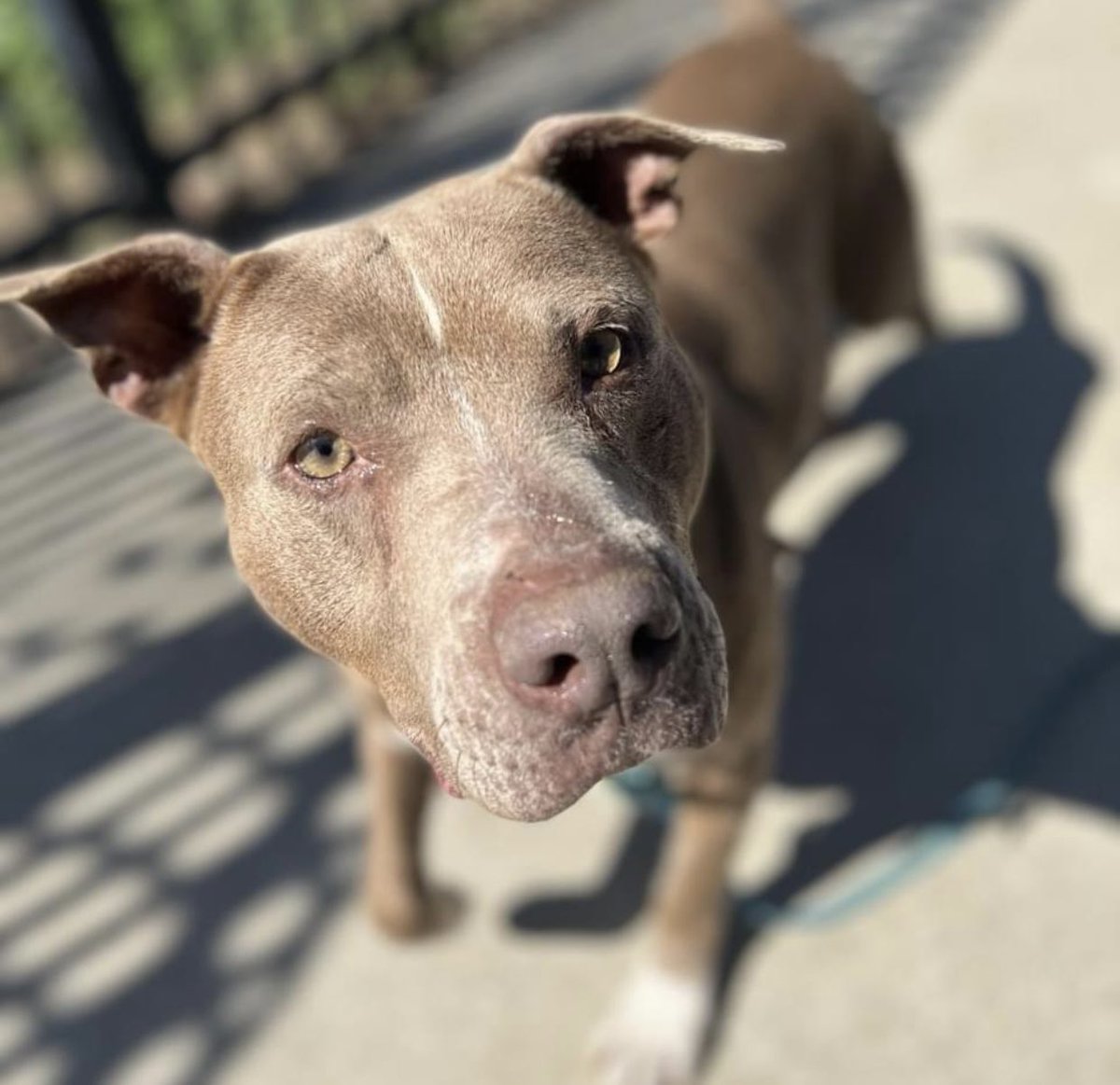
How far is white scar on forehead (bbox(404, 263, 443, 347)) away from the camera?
2.02 meters

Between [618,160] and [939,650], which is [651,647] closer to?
[618,160]

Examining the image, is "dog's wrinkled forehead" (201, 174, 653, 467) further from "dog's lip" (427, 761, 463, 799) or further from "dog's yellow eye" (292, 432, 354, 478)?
"dog's lip" (427, 761, 463, 799)

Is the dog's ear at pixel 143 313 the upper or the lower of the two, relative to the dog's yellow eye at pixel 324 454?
upper

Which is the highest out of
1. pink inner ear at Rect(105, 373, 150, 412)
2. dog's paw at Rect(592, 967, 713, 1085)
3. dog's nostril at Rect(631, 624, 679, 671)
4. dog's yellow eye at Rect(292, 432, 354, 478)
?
pink inner ear at Rect(105, 373, 150, 412)

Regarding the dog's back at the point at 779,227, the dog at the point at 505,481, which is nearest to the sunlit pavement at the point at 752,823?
the dog at the point at 505,481

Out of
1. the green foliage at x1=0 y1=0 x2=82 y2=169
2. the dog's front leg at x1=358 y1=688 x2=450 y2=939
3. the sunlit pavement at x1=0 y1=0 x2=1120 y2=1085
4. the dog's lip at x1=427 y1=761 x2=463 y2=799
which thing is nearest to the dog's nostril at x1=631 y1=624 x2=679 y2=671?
the dog's lip at x1=427 y1=761 x2=463 y2=799

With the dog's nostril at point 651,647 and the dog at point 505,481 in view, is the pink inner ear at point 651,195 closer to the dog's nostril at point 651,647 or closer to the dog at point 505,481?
the dog at point 505,481

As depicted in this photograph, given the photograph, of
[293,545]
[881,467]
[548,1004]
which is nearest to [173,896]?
[548,1004]

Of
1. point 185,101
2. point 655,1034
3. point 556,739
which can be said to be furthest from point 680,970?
point 185,101

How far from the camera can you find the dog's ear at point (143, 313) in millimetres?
2164

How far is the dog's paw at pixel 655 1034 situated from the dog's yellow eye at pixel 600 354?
5.21 ft

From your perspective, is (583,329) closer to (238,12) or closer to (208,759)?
(208,759)

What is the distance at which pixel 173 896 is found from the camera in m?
3.36

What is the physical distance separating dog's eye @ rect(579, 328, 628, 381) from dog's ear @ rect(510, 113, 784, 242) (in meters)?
0.43
